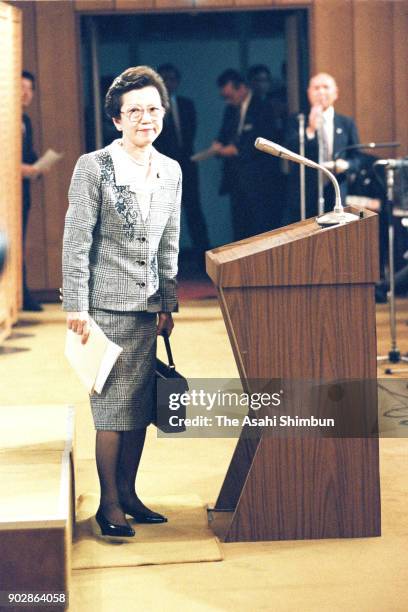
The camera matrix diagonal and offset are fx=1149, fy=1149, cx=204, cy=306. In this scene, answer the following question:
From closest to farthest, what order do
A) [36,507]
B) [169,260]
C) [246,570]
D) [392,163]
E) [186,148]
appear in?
[36,507] → [246,570] → [169,260] → [392,163] → [186,148]

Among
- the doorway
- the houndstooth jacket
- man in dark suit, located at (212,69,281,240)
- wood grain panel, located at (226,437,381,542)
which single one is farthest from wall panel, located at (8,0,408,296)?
wood grain panel, located at (226,437,381,542)

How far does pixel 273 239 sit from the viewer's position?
3.68 meters

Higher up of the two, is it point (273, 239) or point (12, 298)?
point (273, 239)

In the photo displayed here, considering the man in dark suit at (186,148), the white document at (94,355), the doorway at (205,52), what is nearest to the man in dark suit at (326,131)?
the man in dark suit at (186,148)

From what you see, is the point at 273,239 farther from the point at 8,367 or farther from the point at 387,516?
the point at 8,367

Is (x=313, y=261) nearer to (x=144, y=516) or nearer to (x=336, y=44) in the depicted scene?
(x=144, y=516)

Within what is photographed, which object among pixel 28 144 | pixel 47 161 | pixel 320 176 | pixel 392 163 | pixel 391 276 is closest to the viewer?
pixel 392 163

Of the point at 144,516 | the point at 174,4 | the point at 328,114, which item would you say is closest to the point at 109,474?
the point at 144,516

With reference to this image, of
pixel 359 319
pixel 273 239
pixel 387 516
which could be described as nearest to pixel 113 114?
pixel 273 239

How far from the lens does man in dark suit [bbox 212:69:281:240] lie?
8883 mm

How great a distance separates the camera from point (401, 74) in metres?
9.14

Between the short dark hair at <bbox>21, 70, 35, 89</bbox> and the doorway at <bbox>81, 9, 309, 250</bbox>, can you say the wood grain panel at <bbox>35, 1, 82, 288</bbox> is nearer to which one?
the short dark hair at <bbox>21, 70, 35, 89</bbox>

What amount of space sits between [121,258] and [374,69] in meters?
6.03

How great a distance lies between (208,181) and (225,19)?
1653mm
